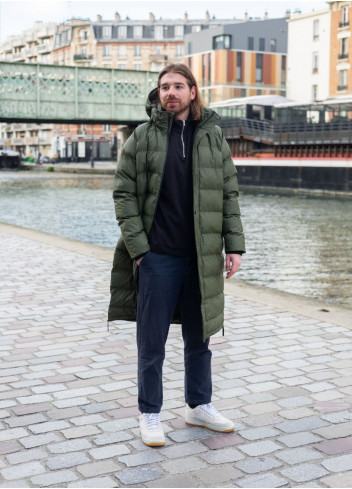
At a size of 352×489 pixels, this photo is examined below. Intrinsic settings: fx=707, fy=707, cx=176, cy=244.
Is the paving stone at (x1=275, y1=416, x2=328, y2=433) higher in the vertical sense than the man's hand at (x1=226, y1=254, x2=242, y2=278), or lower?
lower

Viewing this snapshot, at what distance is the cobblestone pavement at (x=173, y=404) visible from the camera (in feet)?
11.0

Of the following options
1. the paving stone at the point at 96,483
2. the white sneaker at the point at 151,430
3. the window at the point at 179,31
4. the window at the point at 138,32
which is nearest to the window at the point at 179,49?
the window at the point at 179,31

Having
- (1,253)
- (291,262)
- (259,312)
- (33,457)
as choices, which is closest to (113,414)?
(33,457)

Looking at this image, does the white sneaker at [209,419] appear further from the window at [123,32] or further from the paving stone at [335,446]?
the window at [123,32]

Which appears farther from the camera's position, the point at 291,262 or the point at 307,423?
the point at 291,262

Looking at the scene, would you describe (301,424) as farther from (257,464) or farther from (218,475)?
(218,475)

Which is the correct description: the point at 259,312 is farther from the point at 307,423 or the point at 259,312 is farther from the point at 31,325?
the point at 307,423

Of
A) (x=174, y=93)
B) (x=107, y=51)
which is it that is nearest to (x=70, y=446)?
(x=174, y=93)

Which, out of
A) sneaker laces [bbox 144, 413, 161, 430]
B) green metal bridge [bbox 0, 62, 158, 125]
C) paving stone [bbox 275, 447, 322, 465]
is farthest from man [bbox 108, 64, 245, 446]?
green metal bridge [bbox 0, 62, 158, 125]

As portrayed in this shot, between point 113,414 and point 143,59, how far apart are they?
94.5m

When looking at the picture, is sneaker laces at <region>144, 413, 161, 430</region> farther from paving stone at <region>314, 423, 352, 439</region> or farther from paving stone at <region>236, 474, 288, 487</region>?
paving stone at <region>314, 423, 352, 439</region>

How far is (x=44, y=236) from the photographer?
541 inches

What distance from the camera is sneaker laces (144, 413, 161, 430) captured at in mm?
3693

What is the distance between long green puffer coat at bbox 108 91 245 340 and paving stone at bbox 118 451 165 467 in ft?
2.14
